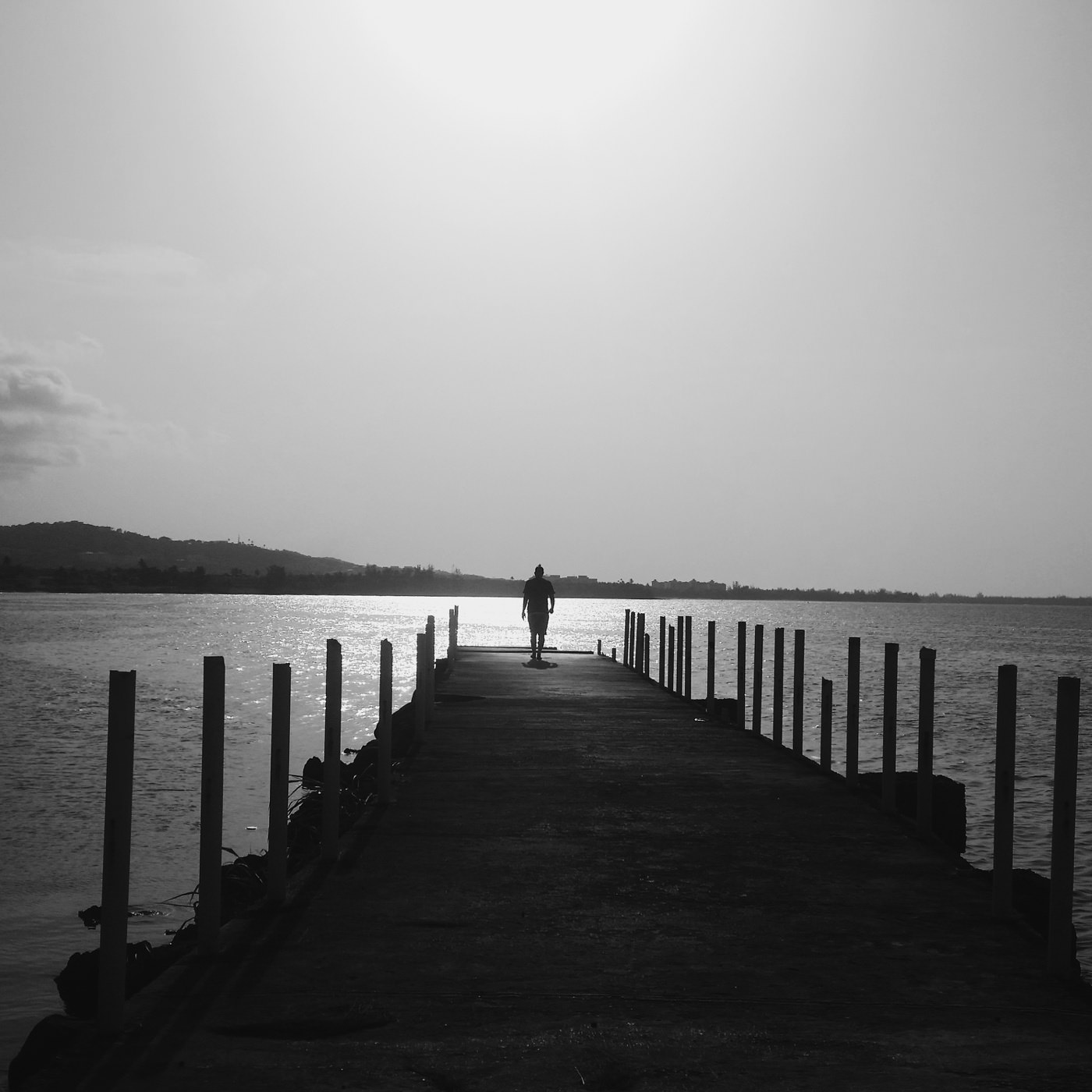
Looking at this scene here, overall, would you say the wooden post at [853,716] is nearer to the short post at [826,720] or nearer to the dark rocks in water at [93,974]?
the short post at [826,720]

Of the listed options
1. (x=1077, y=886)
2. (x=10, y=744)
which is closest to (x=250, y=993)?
(x=1077, y=886)

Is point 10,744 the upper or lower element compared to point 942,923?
lower

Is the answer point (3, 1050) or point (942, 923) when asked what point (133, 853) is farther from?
point (942, 923)

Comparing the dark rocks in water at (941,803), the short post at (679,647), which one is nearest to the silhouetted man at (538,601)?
the short post at (679,647)

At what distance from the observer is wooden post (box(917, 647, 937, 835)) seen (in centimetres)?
820

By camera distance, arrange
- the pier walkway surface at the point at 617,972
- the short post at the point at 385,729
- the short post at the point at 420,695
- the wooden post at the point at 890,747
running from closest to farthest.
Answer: the pier walkway surface at the point at 617,972
the short post at the point at 385,729
the wooden post at the point at 890,747
the short post at the point at 420,695

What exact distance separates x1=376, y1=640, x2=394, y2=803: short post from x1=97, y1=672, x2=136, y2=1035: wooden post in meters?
4.32

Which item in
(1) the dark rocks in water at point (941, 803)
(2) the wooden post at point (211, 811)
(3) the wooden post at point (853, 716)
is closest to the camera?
(2) the wooden post at point (211, 811)

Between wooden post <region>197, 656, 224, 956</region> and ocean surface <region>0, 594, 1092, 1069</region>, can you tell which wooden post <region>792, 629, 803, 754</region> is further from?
wooden post <region>197, 656, 224, 956</region>

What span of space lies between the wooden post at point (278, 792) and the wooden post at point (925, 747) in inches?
179

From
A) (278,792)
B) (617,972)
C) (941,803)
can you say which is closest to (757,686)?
(941,803)

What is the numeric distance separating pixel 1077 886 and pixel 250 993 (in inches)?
504

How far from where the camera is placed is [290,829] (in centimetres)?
1202

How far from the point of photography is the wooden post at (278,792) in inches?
245
